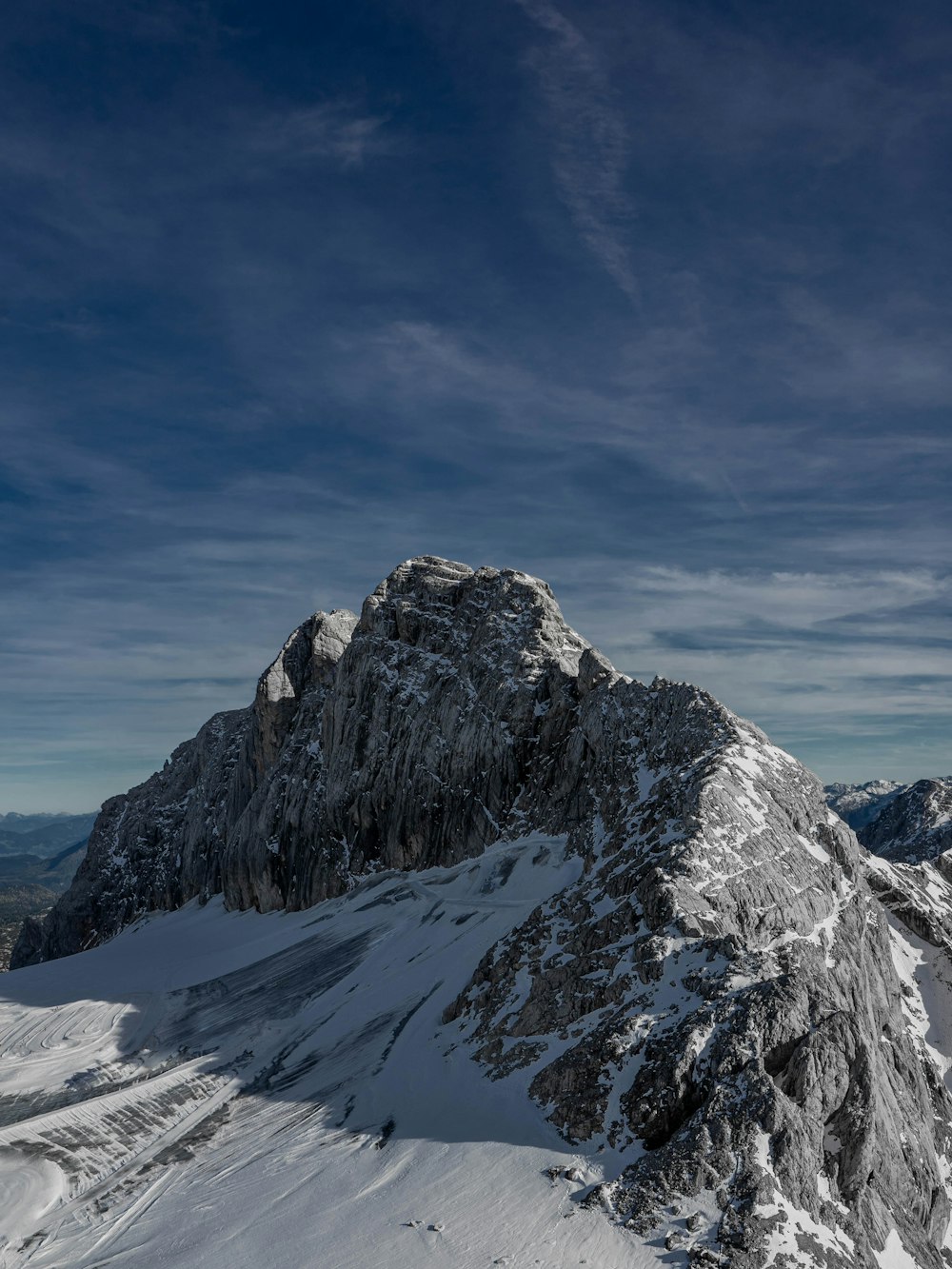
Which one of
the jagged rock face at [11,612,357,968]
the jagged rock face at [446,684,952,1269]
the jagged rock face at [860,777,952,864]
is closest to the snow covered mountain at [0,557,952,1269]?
the jagged rock face at [446,684,952,1269]

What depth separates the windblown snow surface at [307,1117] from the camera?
1270 inches

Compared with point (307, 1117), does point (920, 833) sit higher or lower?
higher

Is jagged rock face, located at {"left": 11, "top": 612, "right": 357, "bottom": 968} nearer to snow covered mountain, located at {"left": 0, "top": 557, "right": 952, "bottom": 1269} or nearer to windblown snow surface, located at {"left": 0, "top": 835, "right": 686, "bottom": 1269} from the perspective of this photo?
snow covered mountain, located at {"left": 0, "top": 557, "right": 952, "bottom": 1269}

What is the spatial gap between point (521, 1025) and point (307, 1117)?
13.1 metres

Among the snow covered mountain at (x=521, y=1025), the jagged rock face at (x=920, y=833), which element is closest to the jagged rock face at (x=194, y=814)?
the snow covered mountain at (x=521, y=1025)

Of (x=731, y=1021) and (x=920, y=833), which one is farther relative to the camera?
(x=920, y=833)

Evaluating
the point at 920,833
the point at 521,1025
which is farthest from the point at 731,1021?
the point at 920,833

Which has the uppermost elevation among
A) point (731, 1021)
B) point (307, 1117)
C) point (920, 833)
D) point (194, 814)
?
point (194, 814)

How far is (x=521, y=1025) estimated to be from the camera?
44000mm

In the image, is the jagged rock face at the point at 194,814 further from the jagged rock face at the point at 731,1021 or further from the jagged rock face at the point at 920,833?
the jagged rock face at the point at 920,833

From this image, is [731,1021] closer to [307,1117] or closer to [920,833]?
[307,1117]

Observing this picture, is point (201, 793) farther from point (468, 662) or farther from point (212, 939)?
point (468, 662)

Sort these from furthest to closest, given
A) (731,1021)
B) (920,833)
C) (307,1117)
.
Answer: (920,833), (307,1117), (731,1021)

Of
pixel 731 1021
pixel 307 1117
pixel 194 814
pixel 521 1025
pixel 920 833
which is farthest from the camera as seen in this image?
pixel 920 833
